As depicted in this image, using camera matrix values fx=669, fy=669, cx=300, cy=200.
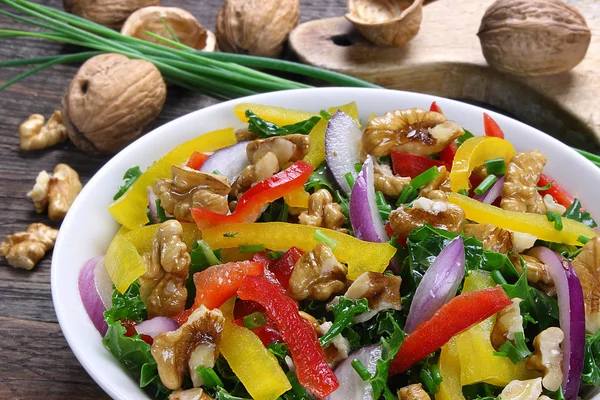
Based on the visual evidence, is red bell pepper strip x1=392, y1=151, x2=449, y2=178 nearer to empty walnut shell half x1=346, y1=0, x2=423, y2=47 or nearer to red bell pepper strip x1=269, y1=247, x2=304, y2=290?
red bell pepper strip x1=269, y1=247, x2=304, y2=290

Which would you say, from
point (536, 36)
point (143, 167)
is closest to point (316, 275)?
point (143, 167)

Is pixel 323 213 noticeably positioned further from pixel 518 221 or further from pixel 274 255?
pixel 518 221

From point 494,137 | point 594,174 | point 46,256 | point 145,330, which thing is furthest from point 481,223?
point 46,256

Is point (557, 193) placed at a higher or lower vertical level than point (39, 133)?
higher

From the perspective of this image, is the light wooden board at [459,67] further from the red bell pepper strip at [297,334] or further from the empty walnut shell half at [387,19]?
the red bell pepper strip at [297,334]

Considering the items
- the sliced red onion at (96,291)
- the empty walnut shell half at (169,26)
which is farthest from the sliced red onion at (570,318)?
the empty walnut shell half at (169,26)

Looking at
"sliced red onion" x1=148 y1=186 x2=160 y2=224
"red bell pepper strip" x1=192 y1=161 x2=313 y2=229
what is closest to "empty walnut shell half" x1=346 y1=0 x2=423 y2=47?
"red bell pepper strip" x1=192 y1=161 x2=313 y2=229

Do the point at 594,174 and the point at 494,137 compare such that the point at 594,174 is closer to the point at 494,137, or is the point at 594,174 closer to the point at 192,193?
the point at 494,137
